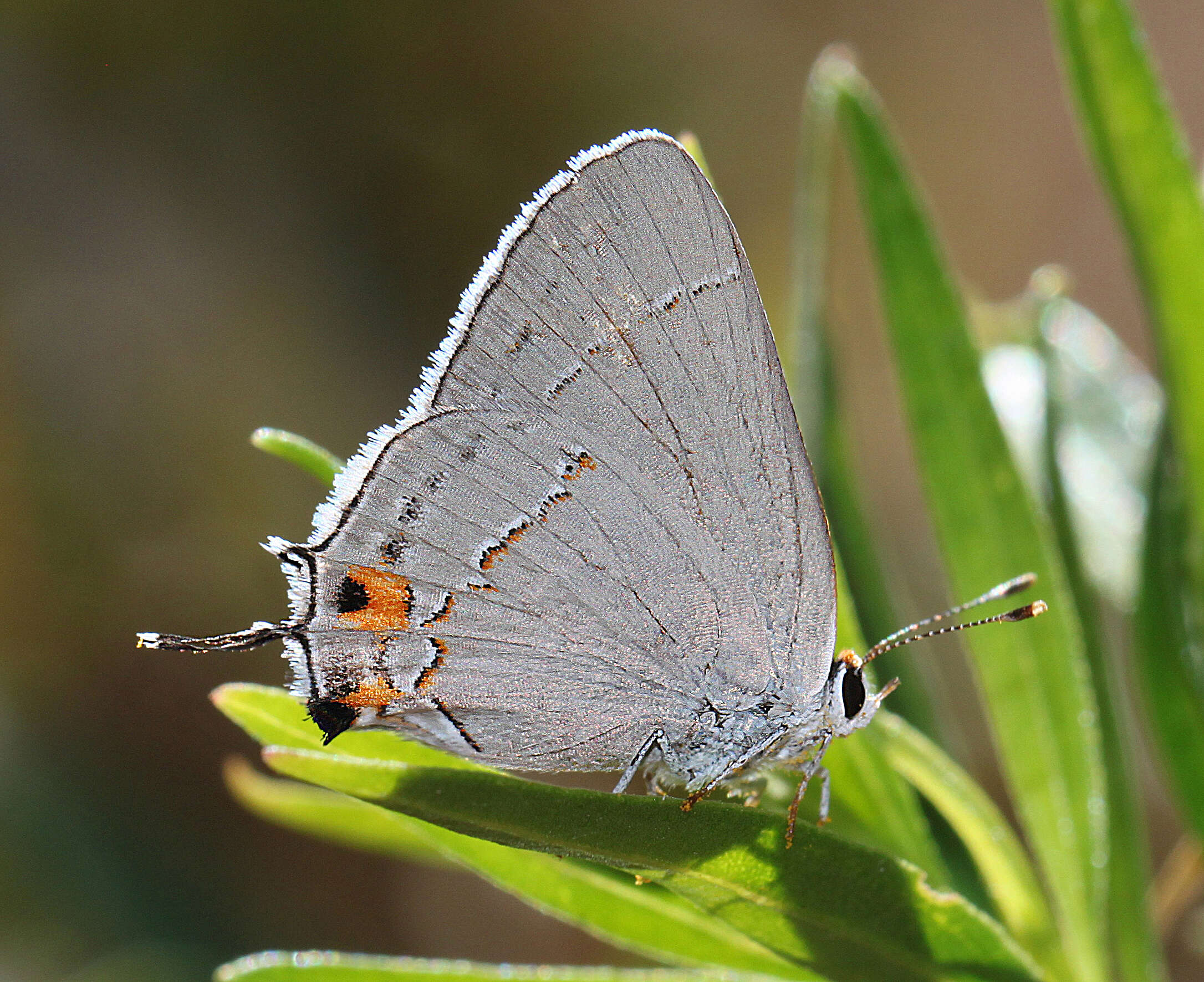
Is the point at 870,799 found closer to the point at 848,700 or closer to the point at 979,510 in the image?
the point at 848,700

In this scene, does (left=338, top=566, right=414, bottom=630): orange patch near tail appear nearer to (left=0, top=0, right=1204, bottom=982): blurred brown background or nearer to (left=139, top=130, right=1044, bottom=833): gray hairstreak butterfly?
(left=139, top=130, right=1044, bottom=833): gray hairstreak butterfly

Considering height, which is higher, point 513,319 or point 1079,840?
point 513,319

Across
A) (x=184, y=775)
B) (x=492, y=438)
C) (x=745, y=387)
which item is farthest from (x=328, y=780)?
(x=184, y=775)

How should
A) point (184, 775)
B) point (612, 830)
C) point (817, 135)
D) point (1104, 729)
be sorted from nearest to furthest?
point (612, 830) < point (1104, 729) < point (817, 135) < point (184, 775)

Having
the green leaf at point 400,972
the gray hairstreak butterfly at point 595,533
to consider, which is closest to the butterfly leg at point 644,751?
the gray hairstreak butterfly at point 595,533

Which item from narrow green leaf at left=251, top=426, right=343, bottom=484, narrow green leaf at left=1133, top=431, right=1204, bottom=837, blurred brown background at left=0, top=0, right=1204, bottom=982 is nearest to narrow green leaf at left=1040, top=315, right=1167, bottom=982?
narrow green leaf at left=1133, top=431, right=1204, bottom=837

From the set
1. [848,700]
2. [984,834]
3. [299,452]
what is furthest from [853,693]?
[299,452]

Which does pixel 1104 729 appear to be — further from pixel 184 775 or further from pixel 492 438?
pixel 184 775
